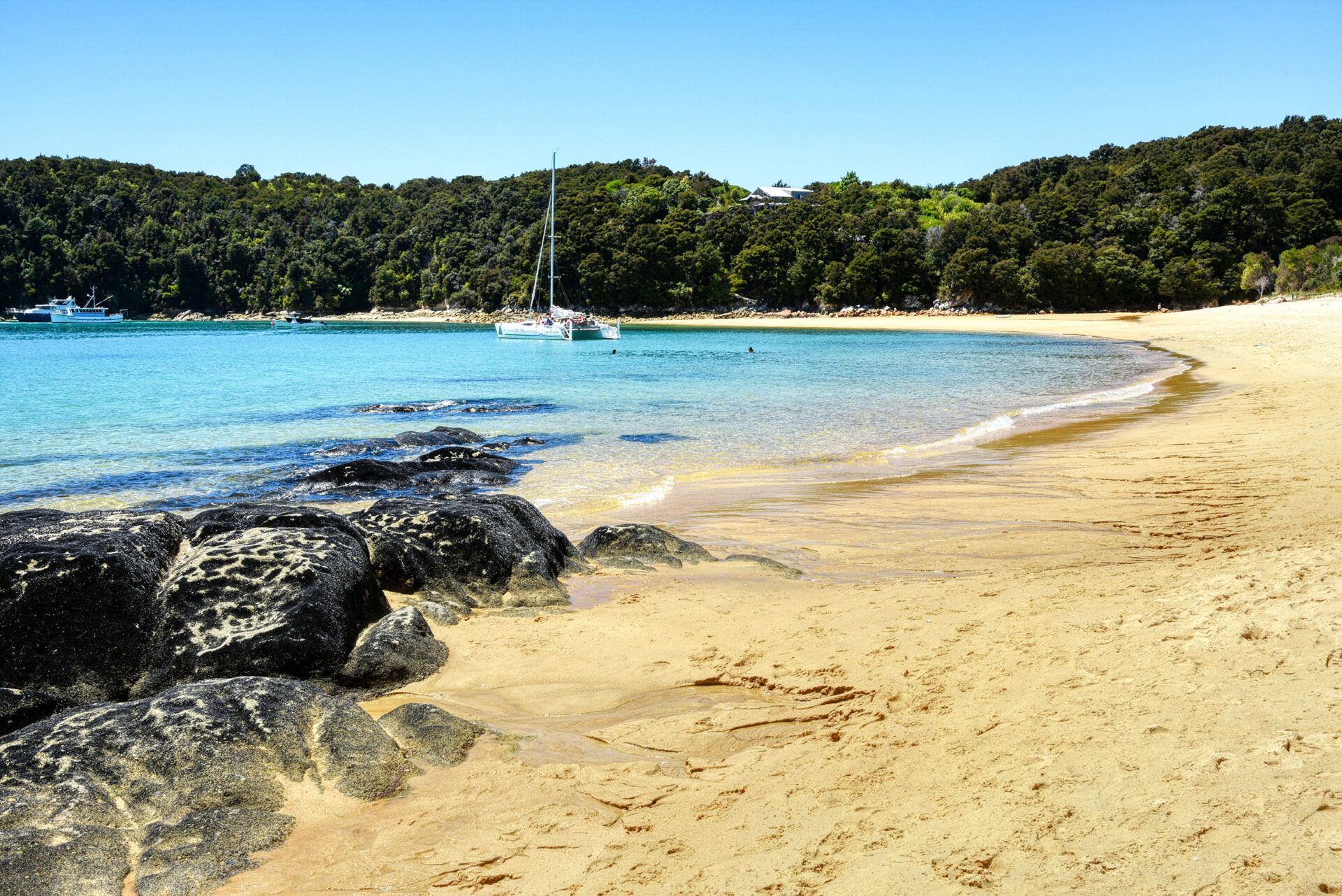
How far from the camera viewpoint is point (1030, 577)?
19.4 feet

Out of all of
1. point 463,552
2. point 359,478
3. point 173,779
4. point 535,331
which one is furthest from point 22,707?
point 535,331

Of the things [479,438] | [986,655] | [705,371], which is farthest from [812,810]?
[705,371]

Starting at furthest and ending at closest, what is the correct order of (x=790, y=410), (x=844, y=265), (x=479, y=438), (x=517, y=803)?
(x=844, y=265) → (x=790, y=410) → (x=479, y=438) → (x=517, y=803)

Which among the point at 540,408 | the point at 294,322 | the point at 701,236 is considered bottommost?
the point at 540,408

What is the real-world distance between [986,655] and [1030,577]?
6.10 feet

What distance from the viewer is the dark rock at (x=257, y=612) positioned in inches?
177

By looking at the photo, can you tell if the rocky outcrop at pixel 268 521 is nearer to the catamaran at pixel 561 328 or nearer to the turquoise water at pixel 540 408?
the turquoise water at pixel 540 408

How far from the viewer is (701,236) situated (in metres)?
101

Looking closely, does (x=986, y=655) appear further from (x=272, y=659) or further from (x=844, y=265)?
(x=844, y=265)

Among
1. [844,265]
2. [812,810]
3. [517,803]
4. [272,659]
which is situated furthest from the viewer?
[844,265]

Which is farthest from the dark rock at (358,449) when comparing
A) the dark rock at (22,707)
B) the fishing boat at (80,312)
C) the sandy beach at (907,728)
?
the fishing boat at (80,312)

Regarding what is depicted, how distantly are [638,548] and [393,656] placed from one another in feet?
9.58

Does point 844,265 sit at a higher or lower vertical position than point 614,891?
higher

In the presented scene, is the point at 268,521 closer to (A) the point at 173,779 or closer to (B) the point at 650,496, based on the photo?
(A) the point at 173,779
